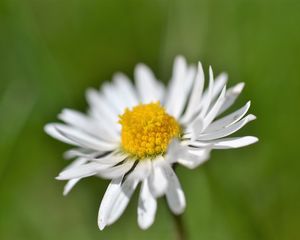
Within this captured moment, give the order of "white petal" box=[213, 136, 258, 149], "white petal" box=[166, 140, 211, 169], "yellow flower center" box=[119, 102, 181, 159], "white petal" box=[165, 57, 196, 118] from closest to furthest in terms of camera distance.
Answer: "white petal" box=[166, 140, 211, 169], "white petal" box=[213, 136, 258, 149], "yellow flower center" box=[119, 102, 181, 159], "white petal" box=[165, 57, 196, 118]

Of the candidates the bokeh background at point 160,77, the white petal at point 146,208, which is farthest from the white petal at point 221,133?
the bokeh background at point 160,77

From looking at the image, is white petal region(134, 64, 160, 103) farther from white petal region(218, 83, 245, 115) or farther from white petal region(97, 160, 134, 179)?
white petal region(97, 160, 134, 179)

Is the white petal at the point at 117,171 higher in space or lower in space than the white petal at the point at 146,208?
higher

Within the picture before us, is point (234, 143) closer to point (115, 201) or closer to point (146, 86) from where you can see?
point (115, 201)

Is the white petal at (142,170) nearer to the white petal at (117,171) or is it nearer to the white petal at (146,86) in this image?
the white petal at (117,171)

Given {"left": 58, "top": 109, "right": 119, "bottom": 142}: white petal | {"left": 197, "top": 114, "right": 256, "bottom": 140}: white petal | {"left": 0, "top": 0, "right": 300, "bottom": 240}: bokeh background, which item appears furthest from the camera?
{"left": 0, "top": 0, "right": 300, "bottom": 240}: bokeh background

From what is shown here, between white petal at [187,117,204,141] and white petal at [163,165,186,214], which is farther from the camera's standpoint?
white petal at [187,117,204,141]

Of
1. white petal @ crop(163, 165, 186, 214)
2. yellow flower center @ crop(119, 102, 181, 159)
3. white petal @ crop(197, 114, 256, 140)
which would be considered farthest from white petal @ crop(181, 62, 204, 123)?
white petal @ crop(163, 165, 186, 214)
